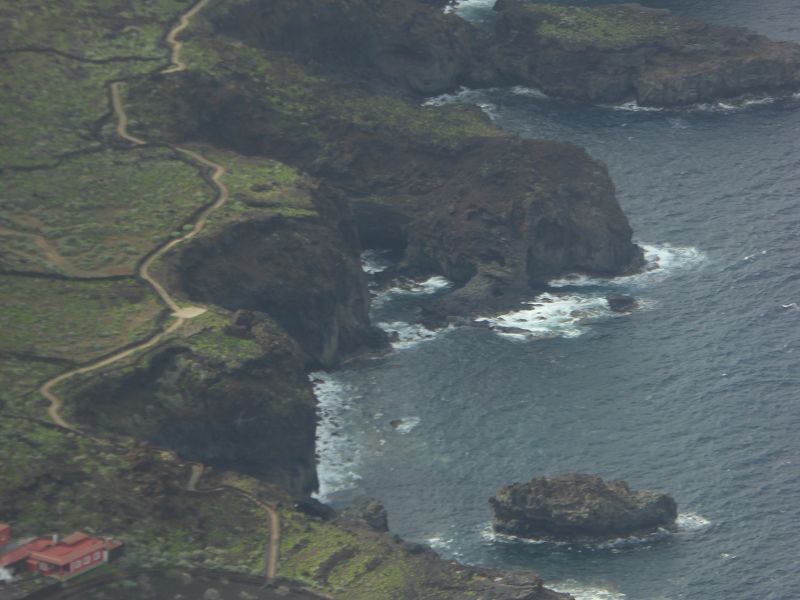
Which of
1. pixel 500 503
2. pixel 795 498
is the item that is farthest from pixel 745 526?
pixel 500 503

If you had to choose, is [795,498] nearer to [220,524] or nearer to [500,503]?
[500,503]

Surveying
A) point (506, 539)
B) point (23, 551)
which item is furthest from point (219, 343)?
point (23, 551)

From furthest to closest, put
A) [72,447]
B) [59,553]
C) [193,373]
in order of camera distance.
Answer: [193,373], [72,447], [59,553]

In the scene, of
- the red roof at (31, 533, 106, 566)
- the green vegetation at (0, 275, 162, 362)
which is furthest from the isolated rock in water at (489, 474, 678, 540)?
the red roof at (31, 533, 106, 566)

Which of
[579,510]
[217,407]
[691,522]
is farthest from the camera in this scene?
[217,407]

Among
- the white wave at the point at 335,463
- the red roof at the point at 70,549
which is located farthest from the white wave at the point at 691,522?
the red roof at the point at 70,549

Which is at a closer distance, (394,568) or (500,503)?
(394,568)

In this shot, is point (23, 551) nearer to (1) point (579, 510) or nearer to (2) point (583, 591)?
(2) point (583, 591)
